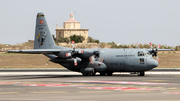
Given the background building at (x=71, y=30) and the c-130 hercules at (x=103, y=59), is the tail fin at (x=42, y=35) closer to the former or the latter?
the c-130 hercules at (x=103, y=59)

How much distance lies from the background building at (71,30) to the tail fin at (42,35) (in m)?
97.5

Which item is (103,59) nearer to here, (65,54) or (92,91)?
(65,54)

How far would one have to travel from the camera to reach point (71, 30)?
477 ft

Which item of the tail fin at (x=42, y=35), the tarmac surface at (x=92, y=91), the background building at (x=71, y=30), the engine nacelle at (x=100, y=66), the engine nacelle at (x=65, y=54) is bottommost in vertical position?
the tarmac surface at (x=92, y=91)

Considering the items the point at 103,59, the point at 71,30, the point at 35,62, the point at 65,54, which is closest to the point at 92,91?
the point at 65,54

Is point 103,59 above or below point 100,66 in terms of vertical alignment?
above

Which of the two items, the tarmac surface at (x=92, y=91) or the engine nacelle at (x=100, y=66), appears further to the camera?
the engine nacelle at (x=100, y=66)

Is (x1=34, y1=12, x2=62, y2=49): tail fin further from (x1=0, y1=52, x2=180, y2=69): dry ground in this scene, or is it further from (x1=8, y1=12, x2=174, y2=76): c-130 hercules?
(x1=0, y1=52, x2=180, y2=69): dry ground

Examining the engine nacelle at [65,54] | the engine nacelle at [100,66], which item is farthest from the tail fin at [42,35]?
the engine nacelle at [100,66]

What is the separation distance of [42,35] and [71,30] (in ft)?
324

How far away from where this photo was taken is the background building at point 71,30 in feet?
477

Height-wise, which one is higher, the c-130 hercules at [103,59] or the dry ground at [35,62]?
the c-130 hercules at [103,59]

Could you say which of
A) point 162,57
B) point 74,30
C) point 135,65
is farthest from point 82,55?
point 74,30

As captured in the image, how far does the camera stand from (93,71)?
41.7 meters
